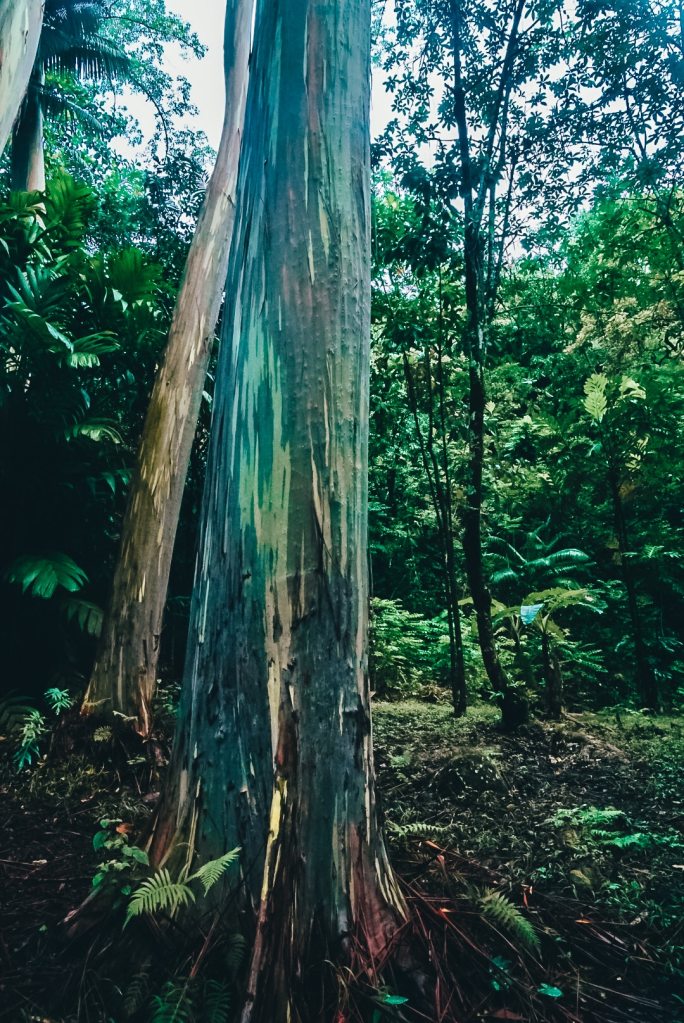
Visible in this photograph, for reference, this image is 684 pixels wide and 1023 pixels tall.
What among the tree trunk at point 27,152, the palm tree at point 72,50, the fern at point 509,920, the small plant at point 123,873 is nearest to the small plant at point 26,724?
the small plant at point 123,873

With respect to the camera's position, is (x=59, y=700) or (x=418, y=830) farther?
(x=59, y=700)

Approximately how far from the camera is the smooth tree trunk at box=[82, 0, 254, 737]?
158 inches

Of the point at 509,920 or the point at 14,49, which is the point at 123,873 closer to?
the point at 509,920

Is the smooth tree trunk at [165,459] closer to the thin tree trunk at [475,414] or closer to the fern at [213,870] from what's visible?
the thin tree trunk at [475,414]

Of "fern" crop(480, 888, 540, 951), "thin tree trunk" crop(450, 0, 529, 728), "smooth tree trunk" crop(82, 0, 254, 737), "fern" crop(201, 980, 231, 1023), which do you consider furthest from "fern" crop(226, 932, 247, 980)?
"thin tree trunk" crop(450, 0, 529, 728)

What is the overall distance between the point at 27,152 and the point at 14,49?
731 cm

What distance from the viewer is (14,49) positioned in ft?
14.2

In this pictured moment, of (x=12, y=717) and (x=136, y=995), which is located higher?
Result: (x=12, y=717)

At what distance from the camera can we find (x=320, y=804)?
1719mm

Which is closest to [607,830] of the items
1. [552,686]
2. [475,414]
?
[552,686]

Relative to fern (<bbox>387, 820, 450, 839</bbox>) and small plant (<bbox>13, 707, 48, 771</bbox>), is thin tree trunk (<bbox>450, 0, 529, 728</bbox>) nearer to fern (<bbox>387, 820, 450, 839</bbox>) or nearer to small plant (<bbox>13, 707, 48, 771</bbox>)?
fern (<bbox>387, 820, 450, 839</bbox>)

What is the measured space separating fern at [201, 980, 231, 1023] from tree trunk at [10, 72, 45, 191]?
38.8 ft

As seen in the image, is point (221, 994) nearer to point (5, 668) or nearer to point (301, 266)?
point (301, 266)

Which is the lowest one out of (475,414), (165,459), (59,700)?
(59,700)
